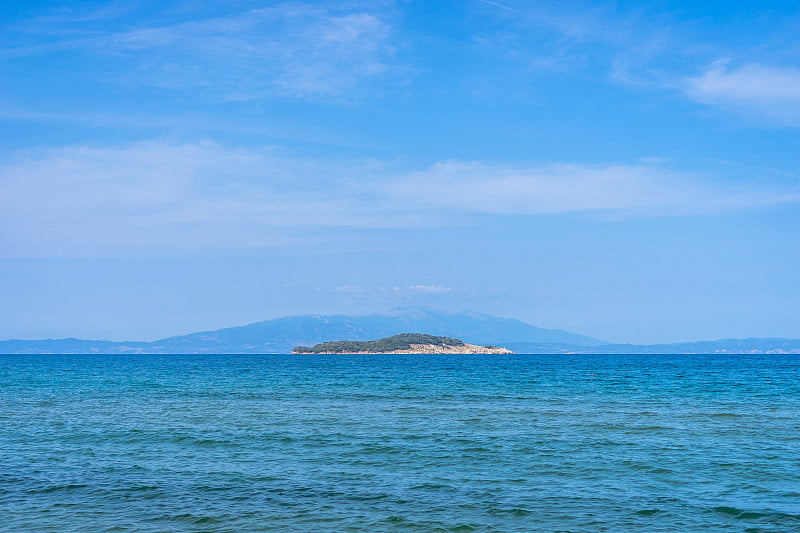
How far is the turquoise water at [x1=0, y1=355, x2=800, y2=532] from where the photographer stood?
→ 1889 centimetres

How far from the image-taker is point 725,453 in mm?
27562

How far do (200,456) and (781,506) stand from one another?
1986cm

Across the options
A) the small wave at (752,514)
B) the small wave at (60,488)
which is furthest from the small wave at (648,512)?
the small wave at (60,488)

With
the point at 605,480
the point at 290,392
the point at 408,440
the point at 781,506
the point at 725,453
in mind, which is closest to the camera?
the point at 781,506

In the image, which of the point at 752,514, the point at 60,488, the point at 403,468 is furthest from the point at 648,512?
the point at 60,488

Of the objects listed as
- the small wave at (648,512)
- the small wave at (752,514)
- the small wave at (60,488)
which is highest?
the small wave at (60,488)

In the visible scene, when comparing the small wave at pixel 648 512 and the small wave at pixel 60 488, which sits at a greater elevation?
the small wave at pixel 60 488

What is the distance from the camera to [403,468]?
25047 millimetres

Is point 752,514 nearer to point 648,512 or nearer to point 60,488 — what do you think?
point 648,512

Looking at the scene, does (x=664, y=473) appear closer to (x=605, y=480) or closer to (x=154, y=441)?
(x=605, y=480)

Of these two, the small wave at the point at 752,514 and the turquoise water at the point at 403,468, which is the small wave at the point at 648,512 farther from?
the small wave at the point at 752,514

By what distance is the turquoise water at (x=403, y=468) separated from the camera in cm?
1889

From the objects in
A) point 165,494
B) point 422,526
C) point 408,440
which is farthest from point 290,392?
point 422,526

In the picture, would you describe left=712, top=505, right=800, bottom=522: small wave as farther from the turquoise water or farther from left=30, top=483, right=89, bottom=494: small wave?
left=30, top=483, right=89, bottom=494: small wave
